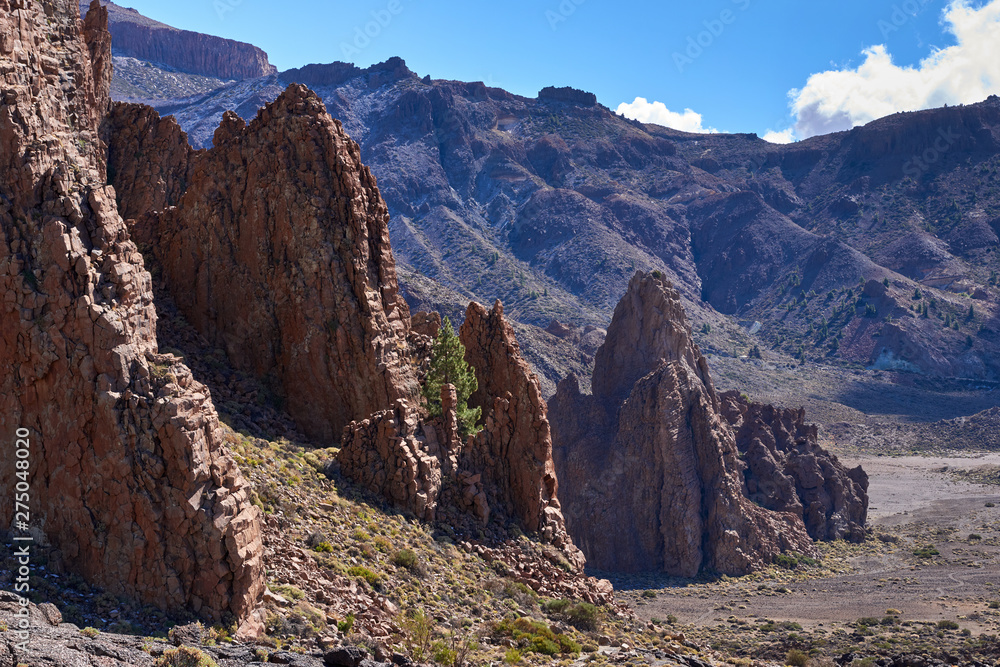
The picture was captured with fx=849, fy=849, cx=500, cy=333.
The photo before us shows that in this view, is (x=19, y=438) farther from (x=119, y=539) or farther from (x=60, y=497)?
(x=119, y=539)

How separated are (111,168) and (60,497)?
24.9 metres

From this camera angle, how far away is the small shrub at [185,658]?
1761 centimetres

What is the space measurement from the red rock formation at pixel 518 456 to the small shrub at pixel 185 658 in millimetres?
18754

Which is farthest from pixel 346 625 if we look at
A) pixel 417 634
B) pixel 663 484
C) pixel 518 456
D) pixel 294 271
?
pixel 663 484

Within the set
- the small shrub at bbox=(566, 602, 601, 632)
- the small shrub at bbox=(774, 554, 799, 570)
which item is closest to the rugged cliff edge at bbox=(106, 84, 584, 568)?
the small shrub at bbox=(566, 602, 601, 632)

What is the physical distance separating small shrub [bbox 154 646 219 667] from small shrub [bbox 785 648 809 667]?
102 feet

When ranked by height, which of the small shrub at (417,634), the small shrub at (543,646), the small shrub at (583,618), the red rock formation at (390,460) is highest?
the red rock formation at (390,460)

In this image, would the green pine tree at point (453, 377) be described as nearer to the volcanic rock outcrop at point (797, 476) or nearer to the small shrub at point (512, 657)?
the small shrub at point (512, 657)

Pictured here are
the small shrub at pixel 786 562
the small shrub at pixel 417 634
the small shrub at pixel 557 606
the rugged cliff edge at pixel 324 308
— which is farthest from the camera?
the small shrub at pixel 786 562

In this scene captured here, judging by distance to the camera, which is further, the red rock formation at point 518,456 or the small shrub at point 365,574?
the red rock formation at point 518,456

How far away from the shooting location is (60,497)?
20.8 metres

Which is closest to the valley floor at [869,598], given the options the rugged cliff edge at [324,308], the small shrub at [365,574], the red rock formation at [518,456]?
the red rock formation at [518,456]

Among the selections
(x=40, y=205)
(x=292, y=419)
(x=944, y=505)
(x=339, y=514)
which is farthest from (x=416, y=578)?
(x=944, y=505)

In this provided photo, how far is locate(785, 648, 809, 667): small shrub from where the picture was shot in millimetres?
40153
